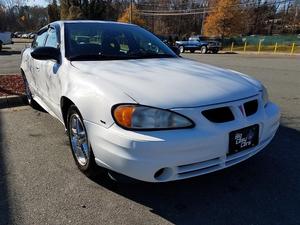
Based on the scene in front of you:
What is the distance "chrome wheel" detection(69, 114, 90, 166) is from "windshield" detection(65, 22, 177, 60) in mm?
745

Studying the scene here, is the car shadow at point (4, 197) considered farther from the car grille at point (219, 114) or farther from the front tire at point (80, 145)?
the car grille at point (219, 114)

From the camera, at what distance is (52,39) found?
4.56m

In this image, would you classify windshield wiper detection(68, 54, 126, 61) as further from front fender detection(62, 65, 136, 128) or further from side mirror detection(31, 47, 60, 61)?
front fender detection(62, 65, 136, 128)

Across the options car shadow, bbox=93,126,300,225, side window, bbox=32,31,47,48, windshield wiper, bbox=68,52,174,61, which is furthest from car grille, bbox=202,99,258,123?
side window, bbox=32,31,47,48

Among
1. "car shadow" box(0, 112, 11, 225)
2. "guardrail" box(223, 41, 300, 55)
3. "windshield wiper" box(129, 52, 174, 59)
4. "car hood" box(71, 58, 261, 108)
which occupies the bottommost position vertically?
"guardrail" box(223, 41, 300, 55)

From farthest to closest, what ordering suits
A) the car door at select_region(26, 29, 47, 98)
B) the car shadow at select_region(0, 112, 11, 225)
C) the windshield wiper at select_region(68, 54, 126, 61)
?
the car door at select_region(26, 29, 47, 98), the windshield wiper at select_region(68, 54, 126, 61), the car shadow at select_region(0, 112, 11, 225)

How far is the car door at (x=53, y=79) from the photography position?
3.85 metres

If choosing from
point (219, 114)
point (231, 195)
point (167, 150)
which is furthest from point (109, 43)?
point (231, 195)

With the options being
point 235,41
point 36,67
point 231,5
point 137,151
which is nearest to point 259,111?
point 137,151

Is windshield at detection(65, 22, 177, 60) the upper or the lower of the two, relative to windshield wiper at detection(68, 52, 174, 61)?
upper

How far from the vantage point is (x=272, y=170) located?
3.54 m

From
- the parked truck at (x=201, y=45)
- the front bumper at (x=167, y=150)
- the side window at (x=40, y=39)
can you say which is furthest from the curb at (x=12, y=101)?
the parked truck at (x=201, y=45)

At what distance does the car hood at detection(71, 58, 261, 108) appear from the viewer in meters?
2.76

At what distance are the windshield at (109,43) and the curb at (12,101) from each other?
2.78m
